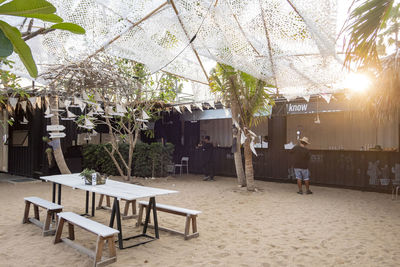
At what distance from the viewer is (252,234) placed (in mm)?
4586

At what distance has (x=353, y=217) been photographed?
5.69 meters

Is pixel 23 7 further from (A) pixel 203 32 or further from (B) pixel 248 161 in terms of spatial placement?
(B) pixel 248 161

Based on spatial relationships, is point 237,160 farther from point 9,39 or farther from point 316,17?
point 9,39

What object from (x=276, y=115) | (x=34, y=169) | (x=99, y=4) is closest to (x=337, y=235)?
(x=99, y=4)

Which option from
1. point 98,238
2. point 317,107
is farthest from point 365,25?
point 317,107

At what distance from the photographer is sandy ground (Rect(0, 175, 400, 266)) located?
140 inches

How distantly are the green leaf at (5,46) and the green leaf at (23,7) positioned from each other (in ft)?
0.15

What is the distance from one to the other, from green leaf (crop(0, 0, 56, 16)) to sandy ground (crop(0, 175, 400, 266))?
10.9 feet

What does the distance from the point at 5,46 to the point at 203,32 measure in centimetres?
322

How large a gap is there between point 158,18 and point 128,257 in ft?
9.34

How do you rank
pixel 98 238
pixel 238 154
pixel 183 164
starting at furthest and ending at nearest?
1. pixel 183 164
2. pixel 238 154
3. pixel 98 238

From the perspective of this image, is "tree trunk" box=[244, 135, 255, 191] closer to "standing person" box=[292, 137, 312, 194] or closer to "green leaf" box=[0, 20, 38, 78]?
"standing person" box=[292, 137, 312, 194]

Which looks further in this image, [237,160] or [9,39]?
[237,160]

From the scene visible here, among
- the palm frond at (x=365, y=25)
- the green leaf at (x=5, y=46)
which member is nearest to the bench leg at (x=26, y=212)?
the palm frond at (x=365, y=25)
